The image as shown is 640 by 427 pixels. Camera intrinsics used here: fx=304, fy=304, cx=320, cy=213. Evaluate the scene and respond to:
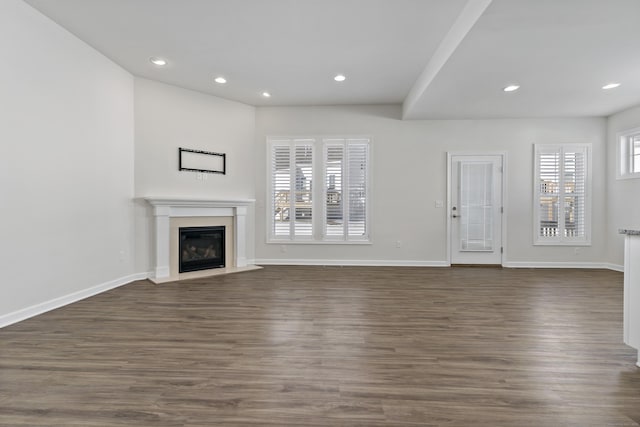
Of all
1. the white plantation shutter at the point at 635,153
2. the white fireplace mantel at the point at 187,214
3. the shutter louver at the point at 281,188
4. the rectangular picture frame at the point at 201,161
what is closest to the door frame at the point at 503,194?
the white plantation shutter at the point at 635,153

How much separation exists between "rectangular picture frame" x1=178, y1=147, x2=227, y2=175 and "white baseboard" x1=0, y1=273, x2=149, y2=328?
6.12ft

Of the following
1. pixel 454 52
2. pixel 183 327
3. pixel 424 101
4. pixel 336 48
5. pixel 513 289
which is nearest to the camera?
pixel 183 327

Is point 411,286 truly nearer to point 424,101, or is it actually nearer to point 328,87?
point 424,101

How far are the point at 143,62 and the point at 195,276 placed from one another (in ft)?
10.4

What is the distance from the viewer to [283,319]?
9.72 ft

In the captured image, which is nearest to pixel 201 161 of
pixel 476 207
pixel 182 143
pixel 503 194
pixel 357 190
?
pixel 182 143

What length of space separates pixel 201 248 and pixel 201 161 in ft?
4.89

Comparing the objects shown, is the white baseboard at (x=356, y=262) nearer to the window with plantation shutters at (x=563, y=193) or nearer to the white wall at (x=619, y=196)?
the window with plantation shutters at (x=563, y=193)

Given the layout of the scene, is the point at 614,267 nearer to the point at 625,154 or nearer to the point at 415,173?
the point at 625,154

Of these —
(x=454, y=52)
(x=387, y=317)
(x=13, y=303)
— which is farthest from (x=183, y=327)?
(x=454, y=52)

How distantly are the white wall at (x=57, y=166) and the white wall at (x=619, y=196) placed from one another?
8104mm

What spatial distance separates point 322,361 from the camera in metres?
2.14

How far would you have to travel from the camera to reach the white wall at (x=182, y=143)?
4660mm

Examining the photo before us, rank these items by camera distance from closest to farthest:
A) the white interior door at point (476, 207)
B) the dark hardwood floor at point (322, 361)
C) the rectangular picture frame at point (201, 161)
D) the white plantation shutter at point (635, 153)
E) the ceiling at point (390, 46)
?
the dark hardwood floor at point (322, 361)
the ceiling at point (390, 46)
the rectangular picture frame at point (201, 161)
the white plantation shutter at point (635, 153)
the white interior door at point (476, 207)
